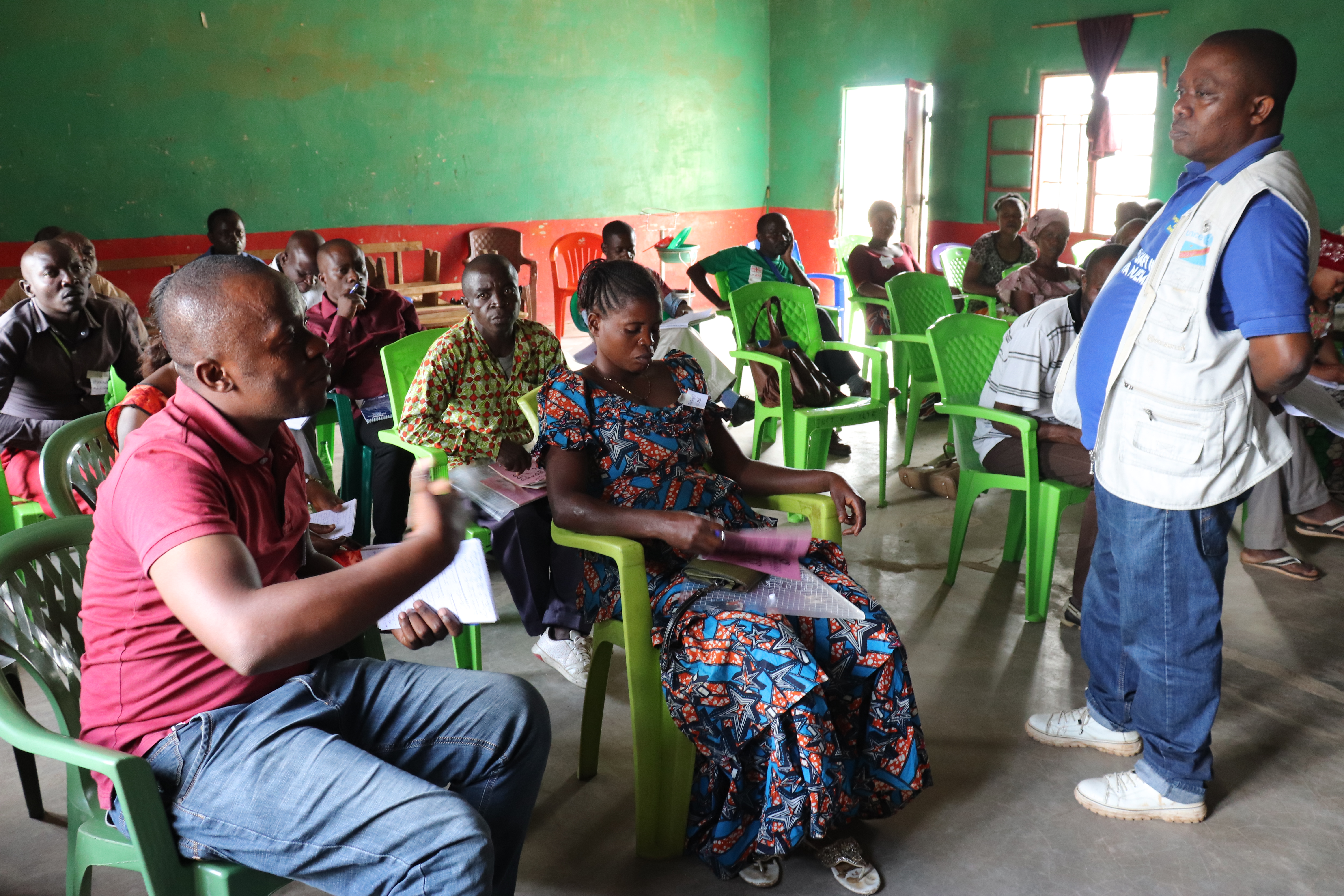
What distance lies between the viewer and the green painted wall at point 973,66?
7477 mm

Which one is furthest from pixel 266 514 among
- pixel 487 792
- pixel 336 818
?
pixel 487 792

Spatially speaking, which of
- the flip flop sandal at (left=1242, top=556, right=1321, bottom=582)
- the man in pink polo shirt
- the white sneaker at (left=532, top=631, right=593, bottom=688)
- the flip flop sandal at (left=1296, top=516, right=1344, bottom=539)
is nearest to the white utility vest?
the man in pink polo shirt

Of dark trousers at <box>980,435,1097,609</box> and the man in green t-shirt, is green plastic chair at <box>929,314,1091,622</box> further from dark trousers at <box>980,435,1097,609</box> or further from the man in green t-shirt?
the man in green t-shirt

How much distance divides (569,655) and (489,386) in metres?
0.95

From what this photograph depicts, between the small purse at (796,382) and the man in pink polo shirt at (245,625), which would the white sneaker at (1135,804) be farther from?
the small purse at (796,382)

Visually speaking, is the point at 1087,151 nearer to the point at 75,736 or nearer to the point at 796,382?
the point at 796,382

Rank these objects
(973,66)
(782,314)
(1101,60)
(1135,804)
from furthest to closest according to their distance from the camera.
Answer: (973,66)
(1101,60)
(782,314)
(1135,804)

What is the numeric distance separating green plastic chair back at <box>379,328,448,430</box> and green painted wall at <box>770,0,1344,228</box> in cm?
599

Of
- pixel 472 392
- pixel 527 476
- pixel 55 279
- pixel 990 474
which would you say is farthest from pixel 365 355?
pixel 990 474

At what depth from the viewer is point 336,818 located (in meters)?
1.39

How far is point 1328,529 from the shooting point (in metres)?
4.11

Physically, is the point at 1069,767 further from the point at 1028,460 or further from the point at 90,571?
the point at 90,571

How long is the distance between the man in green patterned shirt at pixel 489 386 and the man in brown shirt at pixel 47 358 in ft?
3.64

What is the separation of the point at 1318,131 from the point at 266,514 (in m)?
8.47
